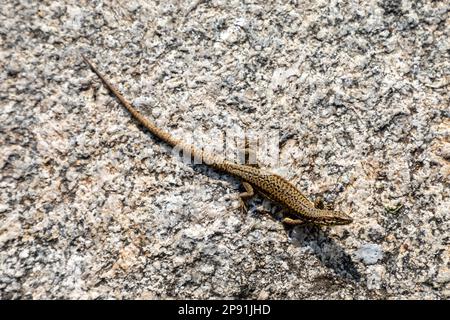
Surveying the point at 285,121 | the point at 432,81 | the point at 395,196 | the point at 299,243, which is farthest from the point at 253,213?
the point at 432,81

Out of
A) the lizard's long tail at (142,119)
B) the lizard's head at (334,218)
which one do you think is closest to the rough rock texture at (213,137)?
the lizard's long tail at (142,119)

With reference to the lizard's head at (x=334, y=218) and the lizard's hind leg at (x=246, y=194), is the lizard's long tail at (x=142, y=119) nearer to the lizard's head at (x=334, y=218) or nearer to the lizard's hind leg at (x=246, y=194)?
the lizard's hind leg at (x=246, y=194)

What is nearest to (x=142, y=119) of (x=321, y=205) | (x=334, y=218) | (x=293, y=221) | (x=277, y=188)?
(x=277, y=188)

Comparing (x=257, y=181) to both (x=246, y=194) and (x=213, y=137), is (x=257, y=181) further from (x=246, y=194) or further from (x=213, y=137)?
(x=213, y=137)

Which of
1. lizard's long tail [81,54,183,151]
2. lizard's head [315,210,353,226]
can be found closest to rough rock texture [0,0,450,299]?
lizard's long tail [81,54,183,151]

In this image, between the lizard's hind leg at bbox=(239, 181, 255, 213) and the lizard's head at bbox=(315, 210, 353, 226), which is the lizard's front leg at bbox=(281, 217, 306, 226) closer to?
the lizard's head at bbox=(315, 210, 353, 226)

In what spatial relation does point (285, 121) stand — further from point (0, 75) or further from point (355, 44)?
point (0, 75)
